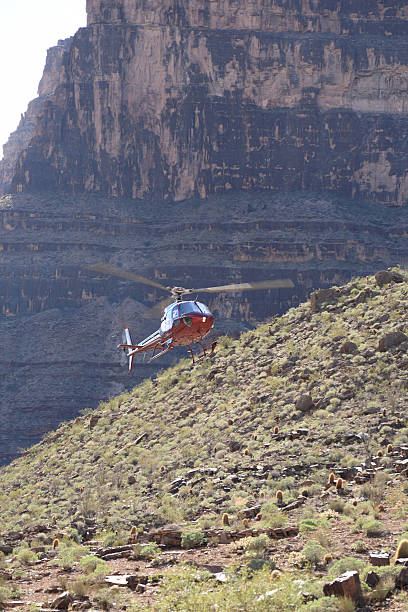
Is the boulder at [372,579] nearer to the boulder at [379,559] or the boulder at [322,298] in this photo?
the boulder at [379,559]

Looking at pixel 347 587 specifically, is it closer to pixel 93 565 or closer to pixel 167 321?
pixel 93 565

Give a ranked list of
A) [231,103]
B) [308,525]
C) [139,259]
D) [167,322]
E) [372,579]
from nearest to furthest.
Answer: [372,579] → [308,525] → [167,322] → [139,259] → [231,103]

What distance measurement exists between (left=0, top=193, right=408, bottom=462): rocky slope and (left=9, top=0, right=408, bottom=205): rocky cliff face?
5.41 m

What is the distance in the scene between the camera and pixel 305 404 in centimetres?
3572

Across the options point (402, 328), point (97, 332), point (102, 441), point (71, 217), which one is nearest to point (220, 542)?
point (402, 328)

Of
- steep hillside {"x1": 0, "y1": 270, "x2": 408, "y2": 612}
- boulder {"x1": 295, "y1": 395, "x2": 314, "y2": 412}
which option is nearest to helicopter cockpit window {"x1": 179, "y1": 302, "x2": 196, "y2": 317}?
steep hillside {"x1": 0, "y1": 270, "x2": 408, "y2": 612}

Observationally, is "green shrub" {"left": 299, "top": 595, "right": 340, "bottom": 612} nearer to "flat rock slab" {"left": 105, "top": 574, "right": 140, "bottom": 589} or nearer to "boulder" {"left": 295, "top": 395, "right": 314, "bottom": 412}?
"flat rock slab" {"left": 105, "top": 574, "right": 140, "bottom": 589}

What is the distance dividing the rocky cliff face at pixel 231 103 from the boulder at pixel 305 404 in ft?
415

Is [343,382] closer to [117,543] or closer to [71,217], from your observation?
[117,543]

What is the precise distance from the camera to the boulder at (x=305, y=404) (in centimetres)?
3569

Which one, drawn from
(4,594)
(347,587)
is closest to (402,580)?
(347,587)

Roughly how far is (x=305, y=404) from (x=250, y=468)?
5.15 meters

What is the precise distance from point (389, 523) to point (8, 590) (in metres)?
8.79

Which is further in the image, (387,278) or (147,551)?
(387,278)
